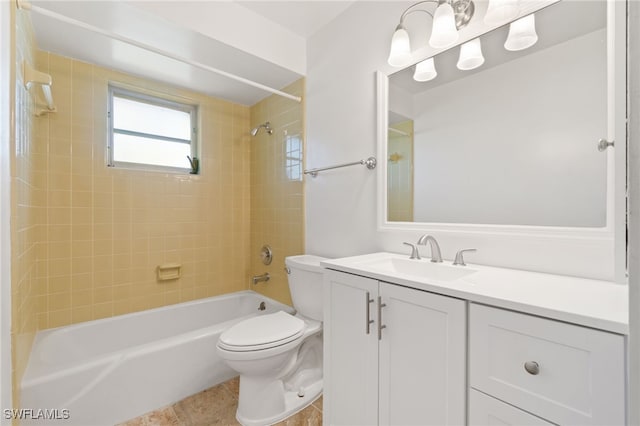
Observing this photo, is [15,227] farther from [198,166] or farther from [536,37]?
[536,37]

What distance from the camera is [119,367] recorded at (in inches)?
57.0

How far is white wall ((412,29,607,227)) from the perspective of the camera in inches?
37.9

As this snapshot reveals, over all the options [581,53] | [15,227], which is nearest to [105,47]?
[15,227]

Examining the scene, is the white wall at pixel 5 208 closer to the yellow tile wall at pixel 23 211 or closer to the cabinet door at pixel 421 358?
the yellow tile wall at pixel 23 211

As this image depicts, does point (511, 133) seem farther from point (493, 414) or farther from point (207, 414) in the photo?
point (207, 414)

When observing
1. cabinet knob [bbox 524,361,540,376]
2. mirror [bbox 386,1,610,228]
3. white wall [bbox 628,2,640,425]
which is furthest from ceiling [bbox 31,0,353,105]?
cabinet knob [bbox 524,361,540,376]

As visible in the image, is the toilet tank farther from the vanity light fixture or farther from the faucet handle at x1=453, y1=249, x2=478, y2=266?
the vanity light fixture

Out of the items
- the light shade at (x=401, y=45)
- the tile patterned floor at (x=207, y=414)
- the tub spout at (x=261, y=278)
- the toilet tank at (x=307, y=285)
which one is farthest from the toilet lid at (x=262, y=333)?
the light shade at (x=401, y=45)

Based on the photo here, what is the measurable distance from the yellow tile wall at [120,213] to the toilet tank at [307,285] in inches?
38.0

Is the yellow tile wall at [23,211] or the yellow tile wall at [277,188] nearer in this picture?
the yellow tile wall at [23,211]

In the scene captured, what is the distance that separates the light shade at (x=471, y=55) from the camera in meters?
1.23

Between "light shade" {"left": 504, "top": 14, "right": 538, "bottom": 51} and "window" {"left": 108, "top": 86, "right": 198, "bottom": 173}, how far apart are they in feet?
7.34

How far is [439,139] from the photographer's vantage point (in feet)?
4.55

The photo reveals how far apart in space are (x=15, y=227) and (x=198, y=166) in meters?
1.35
